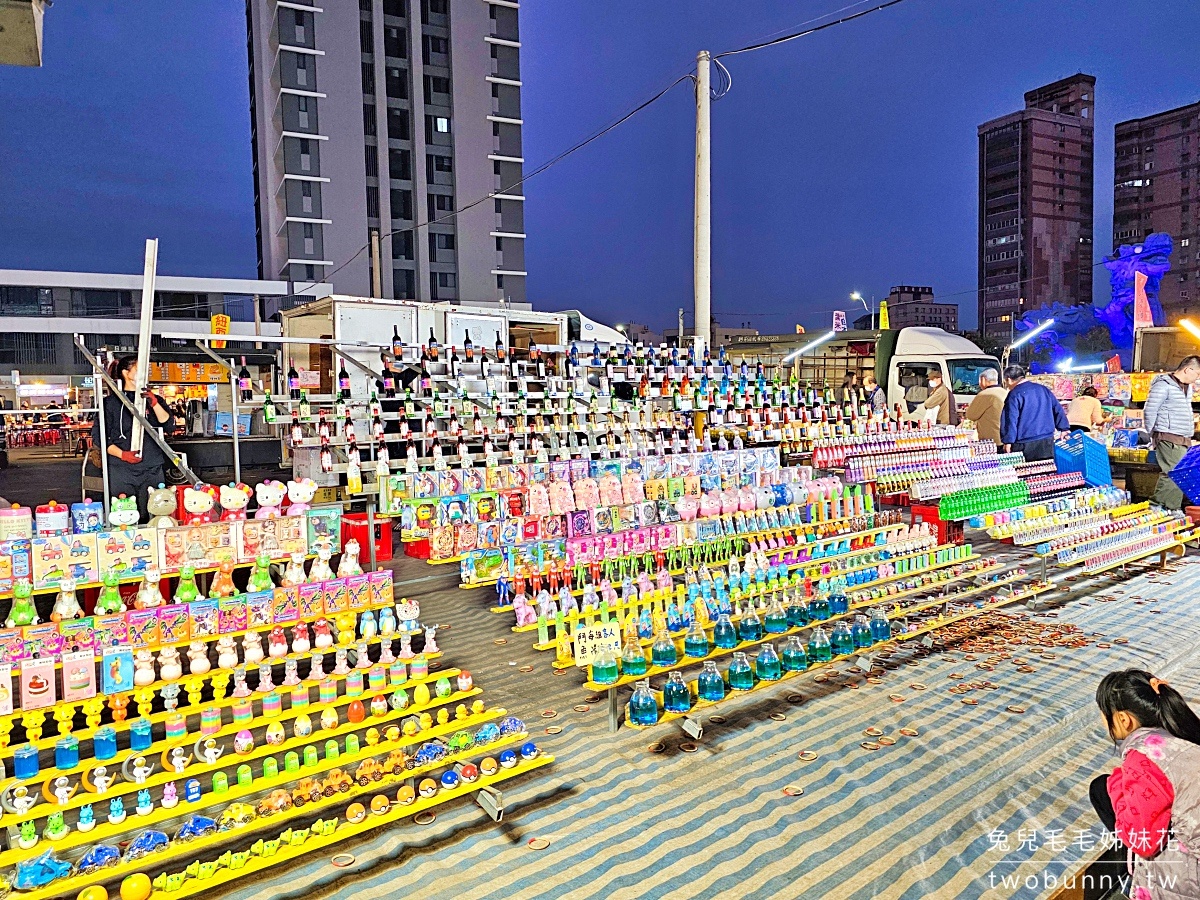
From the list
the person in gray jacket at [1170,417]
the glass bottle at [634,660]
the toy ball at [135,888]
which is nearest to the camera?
the toy ball at [135,888]

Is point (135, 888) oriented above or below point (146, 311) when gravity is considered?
below

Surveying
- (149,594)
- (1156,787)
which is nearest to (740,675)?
(1156,787)

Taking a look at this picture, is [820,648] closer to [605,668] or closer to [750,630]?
[750,630]

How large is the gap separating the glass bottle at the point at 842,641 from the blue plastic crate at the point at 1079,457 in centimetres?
477

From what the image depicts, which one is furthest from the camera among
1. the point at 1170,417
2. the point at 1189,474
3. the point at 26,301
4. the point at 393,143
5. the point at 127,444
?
the point at 26,301

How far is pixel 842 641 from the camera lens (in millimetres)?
4609

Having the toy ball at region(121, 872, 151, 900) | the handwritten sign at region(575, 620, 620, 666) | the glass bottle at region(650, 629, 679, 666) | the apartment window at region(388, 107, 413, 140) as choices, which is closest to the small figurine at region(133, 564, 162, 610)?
the toy ball at region(121, 872, 151, 900)

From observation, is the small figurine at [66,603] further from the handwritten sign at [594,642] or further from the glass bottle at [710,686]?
the glass bottle at [710,686]

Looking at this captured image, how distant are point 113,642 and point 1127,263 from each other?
26904 mm

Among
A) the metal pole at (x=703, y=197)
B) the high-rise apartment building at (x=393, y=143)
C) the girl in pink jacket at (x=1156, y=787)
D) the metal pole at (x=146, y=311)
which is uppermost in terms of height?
the high-rise apartment building at (x=393, y=143)

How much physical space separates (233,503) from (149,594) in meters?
0.64

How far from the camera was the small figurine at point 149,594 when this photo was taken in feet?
11.5

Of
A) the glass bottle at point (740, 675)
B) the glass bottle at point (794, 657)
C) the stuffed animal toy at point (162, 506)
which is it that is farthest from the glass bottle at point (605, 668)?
the stuffed animal toy at point (162, 506)

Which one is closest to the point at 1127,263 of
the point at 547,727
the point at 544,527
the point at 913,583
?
the point at 913,583
